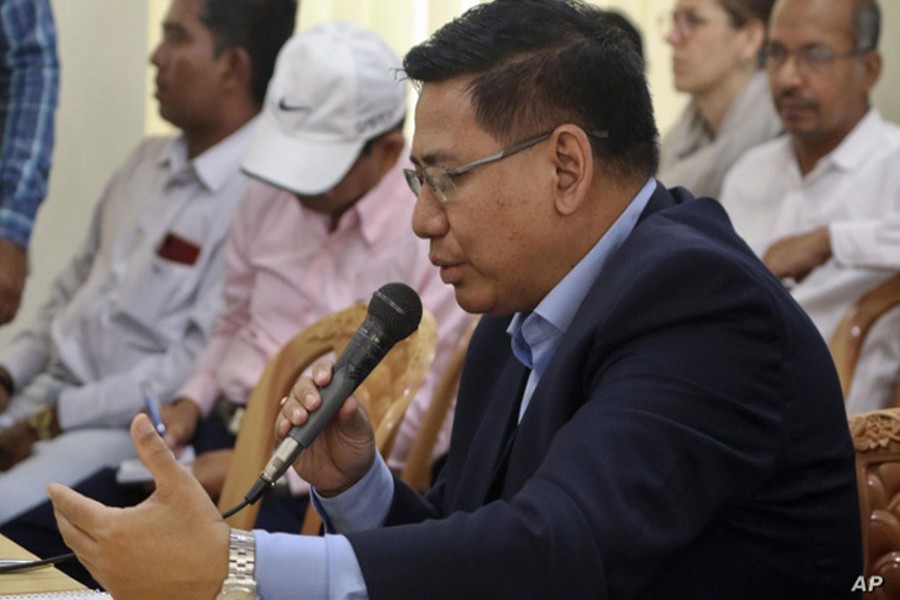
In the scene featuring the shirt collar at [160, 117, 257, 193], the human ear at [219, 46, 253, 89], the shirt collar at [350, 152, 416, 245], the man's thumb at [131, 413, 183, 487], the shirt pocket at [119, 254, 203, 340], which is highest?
the man's thumb at [131, 413, 183, 487]

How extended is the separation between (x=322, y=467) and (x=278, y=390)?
2.21ft

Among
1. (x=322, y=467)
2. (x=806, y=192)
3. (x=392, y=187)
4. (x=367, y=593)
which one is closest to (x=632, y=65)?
(x=322, y=467)

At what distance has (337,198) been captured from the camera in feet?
9.93

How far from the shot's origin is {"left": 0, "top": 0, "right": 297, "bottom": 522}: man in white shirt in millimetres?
3283

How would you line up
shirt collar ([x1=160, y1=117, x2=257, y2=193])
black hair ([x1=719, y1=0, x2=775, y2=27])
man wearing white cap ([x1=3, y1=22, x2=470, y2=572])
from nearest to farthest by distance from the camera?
Answer: man wearing white cap ([x1=3, y1=22, x2=470, y2=572]), shirt collar ([x1=160, y1=117, x2=257, y2=193]), black hair ([x1=719, y1=0, x2=775, y2=27])

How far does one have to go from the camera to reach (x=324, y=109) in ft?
10.1

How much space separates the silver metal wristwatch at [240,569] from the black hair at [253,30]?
2706 mm

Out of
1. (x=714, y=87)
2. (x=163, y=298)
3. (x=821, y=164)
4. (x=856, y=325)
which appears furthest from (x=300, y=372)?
(x=714, y=87)

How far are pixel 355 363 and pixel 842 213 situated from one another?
210 cm

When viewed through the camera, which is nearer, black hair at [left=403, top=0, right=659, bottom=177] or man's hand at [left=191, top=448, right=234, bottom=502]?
black hair at [left=403, top=0, right=659, bottom=177]

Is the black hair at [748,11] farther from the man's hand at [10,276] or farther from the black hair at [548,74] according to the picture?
the black hair at [548,74]

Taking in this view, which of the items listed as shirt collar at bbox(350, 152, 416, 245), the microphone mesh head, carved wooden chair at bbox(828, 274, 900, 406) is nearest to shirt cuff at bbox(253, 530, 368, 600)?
the microphone mesh head

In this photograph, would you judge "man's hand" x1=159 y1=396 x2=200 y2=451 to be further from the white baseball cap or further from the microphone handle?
the microphone handle

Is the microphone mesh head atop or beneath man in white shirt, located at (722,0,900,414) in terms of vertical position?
atop
